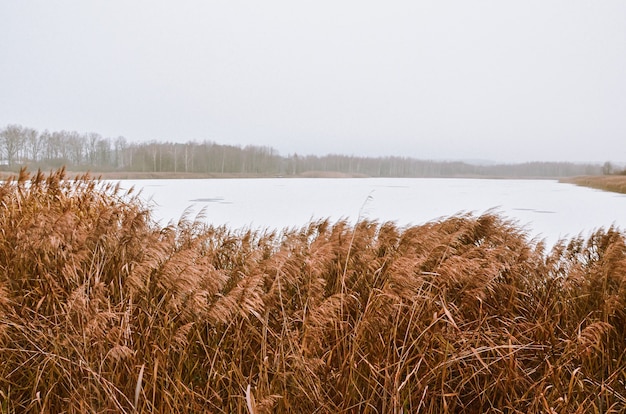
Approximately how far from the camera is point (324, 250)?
3652 millimetres

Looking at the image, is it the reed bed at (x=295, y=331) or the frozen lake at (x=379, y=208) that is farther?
the frozen lake at (x=379, y=208)

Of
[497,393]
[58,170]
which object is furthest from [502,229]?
[58,170]

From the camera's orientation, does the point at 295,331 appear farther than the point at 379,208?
No

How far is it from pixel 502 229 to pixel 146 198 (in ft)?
18.8

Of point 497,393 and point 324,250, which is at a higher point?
point 324,250

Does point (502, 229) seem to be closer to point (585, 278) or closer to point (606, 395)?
point (585, 278)

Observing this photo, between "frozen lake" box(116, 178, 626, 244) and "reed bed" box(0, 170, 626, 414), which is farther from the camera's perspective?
"frozen lake" box(116, 178, 626, 244)

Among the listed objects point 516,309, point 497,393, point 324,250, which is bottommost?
point 497,393

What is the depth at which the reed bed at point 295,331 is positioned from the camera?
8.79ft

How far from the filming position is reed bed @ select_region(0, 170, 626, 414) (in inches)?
105

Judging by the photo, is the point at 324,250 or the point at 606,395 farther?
the point at 324,250

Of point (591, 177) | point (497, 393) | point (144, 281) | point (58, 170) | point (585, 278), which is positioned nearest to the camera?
point (497, 393)

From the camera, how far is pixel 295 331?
2947 mm

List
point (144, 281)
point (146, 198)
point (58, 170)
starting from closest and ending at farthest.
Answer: point (144, 281) → point (58, 170) → point (146, 198)
